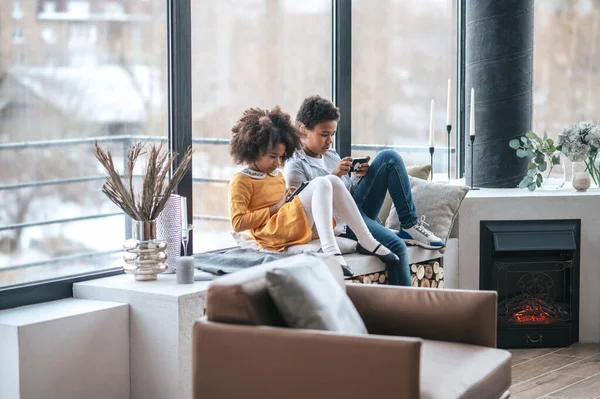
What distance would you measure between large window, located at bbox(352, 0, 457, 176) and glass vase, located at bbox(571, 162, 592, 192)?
4.39 ft

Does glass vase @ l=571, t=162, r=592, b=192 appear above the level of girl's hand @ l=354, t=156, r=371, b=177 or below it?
below

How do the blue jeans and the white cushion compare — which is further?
the blue jeans

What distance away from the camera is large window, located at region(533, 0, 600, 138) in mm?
6098

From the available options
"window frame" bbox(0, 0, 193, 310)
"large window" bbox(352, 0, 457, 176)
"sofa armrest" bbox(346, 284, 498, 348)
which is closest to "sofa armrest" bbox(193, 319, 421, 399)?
"sofa armrest" bbox(346, 284, 498, 348)

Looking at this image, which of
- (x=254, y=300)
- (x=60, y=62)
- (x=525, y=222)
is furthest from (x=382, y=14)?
(x=254, y=300)

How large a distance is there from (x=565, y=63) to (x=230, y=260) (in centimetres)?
329

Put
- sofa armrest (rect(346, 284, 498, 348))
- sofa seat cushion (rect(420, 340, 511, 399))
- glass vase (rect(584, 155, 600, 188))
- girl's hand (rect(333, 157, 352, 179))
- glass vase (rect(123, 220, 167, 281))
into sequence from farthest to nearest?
glass vase (rect(584, 155, 600, 188)) → girl's hand (rect(333, 157, 352, 179)) → glass vase (rect(123, 220, 167, 281)) → sofa armrest (rect(346, 284, 498, 348)) → sofa seat cushion (rect(420, 340, 511, 399))

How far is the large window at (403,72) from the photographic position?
6.26 metres

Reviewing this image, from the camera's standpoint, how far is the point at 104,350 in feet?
11.5

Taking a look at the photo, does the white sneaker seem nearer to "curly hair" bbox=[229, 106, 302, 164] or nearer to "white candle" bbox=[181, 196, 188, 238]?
"curly hair" bbox=[229, 106, 302, 164]

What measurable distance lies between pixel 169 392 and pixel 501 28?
3.23m

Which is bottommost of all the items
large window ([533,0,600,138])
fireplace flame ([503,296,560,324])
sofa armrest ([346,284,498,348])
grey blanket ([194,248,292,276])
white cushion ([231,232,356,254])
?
fireplace flame ([503,296,560,324])

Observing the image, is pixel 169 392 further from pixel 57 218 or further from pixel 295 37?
pixel 295 37

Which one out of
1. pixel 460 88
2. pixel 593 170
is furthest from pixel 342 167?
pixel 460 88
